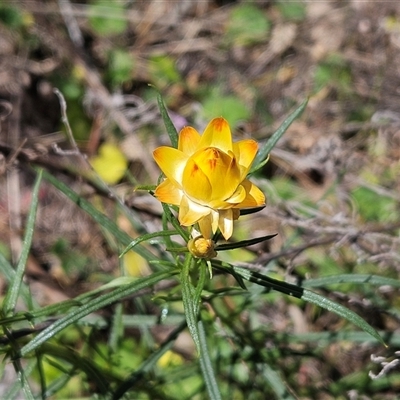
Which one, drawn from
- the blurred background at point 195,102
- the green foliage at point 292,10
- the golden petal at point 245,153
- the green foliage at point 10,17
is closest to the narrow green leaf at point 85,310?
the golden petal at point 245,153

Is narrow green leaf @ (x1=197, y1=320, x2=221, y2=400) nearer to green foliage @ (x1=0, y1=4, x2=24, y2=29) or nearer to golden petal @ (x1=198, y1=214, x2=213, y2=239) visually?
golden petal @ (x1=198, y1=214, x2=213, y2=239)

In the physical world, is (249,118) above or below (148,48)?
below

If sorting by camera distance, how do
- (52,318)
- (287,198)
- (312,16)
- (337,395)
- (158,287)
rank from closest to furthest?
(52,318) < (158,287) < (337,395) < (287,198) < (312,16)

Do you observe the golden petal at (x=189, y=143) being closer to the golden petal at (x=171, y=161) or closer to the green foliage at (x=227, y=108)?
the golden petal at (x=171, y=161)

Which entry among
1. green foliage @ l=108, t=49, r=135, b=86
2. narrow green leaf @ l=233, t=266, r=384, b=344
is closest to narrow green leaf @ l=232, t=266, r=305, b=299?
narrow green leaf @ l=233, t=266, r=384, b=344

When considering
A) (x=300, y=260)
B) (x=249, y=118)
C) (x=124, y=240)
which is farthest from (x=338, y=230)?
(x=249, y=118)

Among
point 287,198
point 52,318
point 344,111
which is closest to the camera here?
point 52,318

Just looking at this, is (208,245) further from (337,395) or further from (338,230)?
(337,395)
